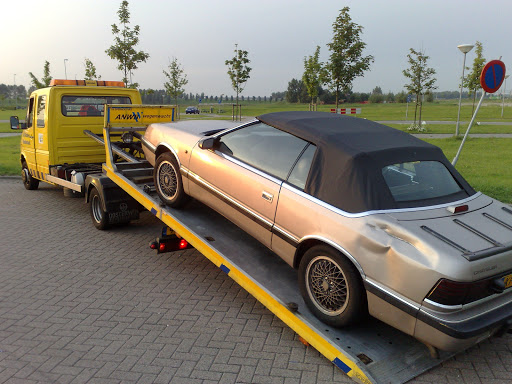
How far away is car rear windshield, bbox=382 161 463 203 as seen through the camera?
3.44 m

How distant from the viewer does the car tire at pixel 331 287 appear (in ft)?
10.5

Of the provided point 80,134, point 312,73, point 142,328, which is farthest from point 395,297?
point 312,73

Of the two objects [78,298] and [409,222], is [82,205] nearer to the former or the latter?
[78,298]

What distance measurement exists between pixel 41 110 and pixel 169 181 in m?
4.16

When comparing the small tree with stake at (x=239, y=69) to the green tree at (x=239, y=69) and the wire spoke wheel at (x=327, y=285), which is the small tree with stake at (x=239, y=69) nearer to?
the green tree at (x=239, y=69)

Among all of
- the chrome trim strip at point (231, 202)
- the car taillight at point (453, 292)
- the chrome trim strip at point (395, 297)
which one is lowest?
the chrome trim strip at point (395, 297)

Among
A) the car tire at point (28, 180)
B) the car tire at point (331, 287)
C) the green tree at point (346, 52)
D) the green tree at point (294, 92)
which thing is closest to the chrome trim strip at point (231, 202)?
the car tire at point (331, 287)

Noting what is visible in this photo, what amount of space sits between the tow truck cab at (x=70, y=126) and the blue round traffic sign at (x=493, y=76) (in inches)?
244

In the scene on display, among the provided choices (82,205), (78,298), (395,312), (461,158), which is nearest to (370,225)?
(395,312)

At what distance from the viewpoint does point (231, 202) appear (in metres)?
4.32

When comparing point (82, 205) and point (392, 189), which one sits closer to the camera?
point (392, 189)

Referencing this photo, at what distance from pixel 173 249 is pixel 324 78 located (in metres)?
16.1

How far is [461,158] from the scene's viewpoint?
13234mm

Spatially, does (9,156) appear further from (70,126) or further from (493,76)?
(493,76)
